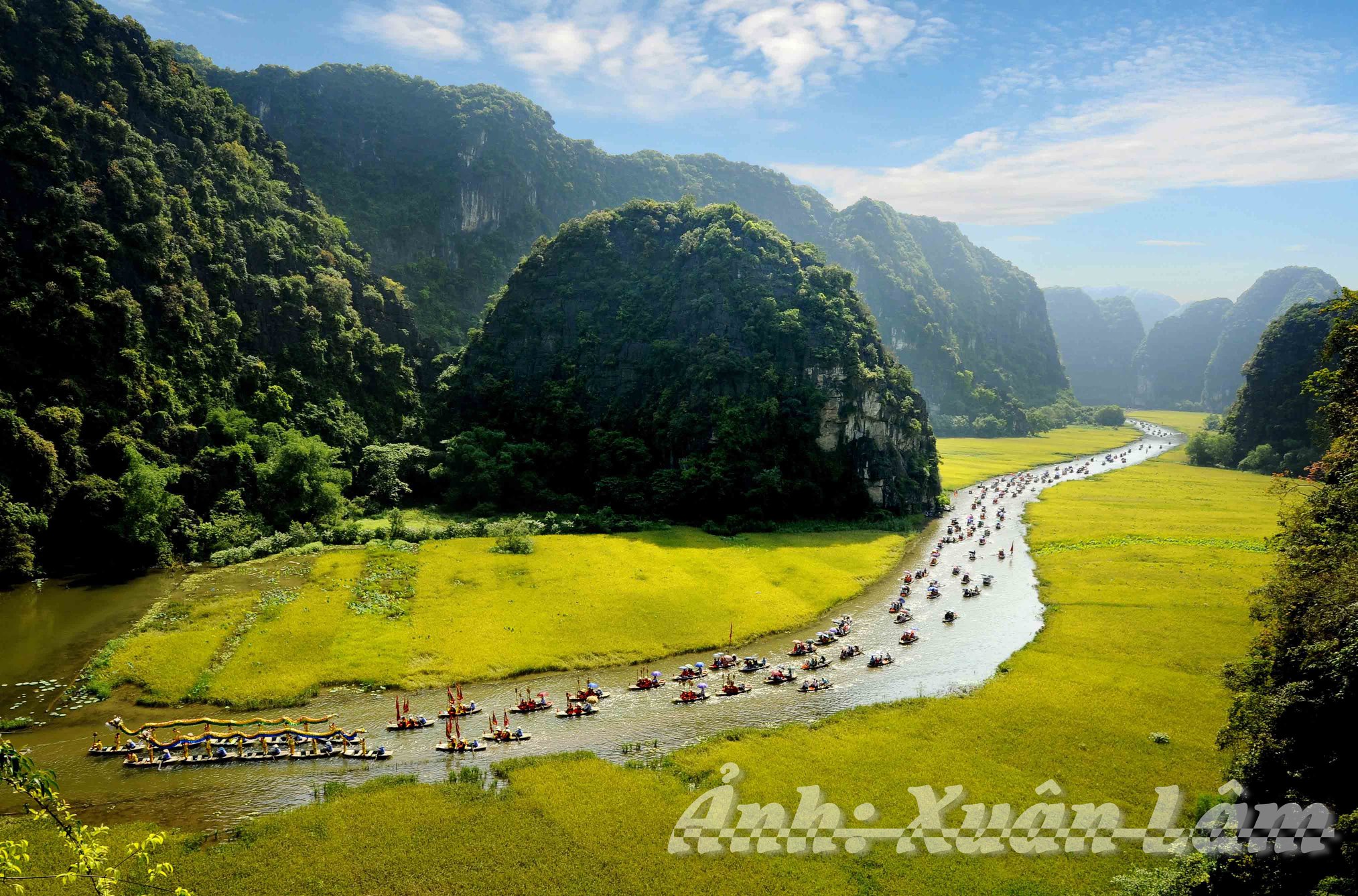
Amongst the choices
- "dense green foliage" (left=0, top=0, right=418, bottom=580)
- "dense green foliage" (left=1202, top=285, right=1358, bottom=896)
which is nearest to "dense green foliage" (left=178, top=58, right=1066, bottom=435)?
"dense green foliage" (left=0, top=0, right=418, bottom=580)

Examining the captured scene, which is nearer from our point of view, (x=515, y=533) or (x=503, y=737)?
(x=503, y=737)

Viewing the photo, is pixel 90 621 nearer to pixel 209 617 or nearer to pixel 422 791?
pixel 209 617

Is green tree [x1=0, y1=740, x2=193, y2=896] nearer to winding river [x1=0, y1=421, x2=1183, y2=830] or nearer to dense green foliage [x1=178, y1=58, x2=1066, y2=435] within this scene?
winding river [x1=0, y1=421, x2=1183, y2=830]

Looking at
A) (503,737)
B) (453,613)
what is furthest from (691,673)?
(453,613)

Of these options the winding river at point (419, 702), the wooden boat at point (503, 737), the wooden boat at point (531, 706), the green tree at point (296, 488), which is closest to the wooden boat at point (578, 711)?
the winding river at point (419, 702)

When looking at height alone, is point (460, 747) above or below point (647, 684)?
above

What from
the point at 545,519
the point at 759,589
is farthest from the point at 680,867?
the point at 545,519

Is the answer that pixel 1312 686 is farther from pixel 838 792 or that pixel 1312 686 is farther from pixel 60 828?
pixel 60 828
